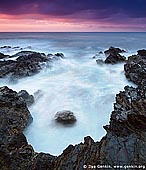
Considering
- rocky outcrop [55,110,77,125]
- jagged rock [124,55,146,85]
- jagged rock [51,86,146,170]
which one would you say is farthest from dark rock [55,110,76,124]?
jagged rock [124,55,146,85]

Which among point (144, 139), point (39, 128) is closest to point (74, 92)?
point (39, 128)

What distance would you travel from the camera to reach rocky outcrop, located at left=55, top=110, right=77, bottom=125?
11.0 metres

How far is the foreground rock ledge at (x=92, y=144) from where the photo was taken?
5950 mm

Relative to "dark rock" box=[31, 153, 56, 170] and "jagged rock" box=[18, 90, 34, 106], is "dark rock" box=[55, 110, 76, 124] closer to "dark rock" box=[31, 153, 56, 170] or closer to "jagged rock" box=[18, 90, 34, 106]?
"jagged rock" box=[18, 90, 34, 106]

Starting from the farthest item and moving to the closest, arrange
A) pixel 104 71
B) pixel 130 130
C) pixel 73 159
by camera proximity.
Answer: pixel 104 71 < pixel 130 130 < pixel 73 159

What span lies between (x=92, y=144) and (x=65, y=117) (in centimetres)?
445

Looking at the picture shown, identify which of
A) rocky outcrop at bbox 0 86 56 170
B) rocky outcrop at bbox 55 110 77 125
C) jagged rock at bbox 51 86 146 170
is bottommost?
rocky outcrop at bbox 55 110 77 125

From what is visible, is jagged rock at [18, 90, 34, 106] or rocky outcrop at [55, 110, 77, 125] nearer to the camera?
rocky outcrop at [55, 110, 77, 125]

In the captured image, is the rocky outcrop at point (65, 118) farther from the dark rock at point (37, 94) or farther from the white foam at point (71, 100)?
the dark rock at point (37, 94)

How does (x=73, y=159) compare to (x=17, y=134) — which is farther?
(x=17, y=134)

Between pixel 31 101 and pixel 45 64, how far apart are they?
27.2ft

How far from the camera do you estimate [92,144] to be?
677 cm

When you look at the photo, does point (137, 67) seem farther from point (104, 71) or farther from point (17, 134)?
point (17, 134)

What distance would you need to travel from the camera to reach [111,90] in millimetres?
15266
